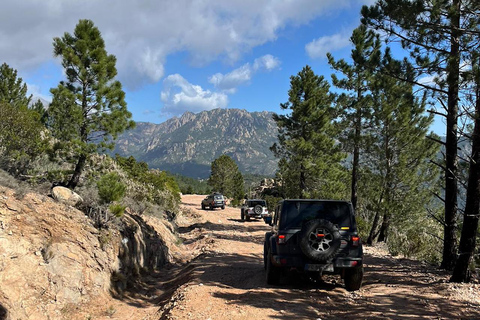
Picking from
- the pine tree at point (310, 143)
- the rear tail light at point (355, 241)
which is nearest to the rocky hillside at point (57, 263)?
the rear tail light at point (355, 241)

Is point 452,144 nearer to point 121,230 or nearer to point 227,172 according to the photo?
point 121,230

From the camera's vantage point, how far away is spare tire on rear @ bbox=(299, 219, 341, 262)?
6.34 m

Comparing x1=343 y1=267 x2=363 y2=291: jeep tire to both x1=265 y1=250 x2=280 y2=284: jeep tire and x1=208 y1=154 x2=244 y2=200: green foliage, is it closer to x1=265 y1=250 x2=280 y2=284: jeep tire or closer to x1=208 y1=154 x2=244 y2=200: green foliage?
x1=265 y1=250 x2=280 y2=284: jeep tire

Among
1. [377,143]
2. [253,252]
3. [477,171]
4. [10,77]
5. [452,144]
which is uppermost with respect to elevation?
[10,77]

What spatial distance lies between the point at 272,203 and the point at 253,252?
22025 mm

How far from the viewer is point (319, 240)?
6.43m

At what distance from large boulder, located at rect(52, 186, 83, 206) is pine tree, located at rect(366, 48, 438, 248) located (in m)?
12.8

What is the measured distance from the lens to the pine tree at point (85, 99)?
1120 centimetres

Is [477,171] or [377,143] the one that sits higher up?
[377,143]

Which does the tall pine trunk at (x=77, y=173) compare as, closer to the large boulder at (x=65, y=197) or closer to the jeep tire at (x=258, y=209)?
the large boulder at (x=65, y=197)

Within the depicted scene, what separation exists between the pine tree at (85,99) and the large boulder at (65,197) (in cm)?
209

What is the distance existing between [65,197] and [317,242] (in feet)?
22.3

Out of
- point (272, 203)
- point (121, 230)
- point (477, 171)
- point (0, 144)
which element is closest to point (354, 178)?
point (477, 171)

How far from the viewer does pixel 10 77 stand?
31.1 metres
